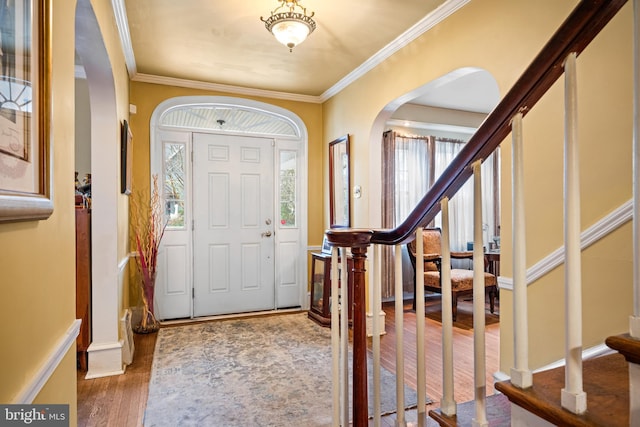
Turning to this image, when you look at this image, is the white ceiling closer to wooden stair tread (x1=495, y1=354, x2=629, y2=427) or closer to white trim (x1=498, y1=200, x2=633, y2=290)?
white trim (x1=498, y1=200, x2=633, y2=290)

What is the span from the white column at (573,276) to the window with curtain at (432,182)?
4420 millimetres

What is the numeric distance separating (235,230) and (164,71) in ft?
6.16

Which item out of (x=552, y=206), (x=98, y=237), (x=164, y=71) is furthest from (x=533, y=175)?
(x=164, y=71)

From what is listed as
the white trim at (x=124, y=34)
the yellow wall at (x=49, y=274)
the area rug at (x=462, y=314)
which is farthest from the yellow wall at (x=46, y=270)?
the area rug at (x=462, y=314)

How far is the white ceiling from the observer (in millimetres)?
2631

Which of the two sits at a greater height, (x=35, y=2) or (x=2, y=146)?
(x=35, y=2)

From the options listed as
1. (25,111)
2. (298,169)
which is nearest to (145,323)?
(298,169)

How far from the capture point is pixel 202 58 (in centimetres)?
351

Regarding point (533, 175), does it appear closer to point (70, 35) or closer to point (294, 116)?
point (70, 35)

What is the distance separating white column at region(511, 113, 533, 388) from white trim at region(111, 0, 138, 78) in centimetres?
264

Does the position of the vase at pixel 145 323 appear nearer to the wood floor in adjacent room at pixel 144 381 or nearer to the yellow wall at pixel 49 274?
the wood floor in adjacent room at pixel 144 381

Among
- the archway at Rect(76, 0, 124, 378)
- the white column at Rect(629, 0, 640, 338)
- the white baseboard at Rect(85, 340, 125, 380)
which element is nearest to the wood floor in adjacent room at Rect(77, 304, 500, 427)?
the white baseboard at Rect(85, 340, 125, 380)

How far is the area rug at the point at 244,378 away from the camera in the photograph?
2234 mm

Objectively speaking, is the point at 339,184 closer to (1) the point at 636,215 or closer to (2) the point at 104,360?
(2) the point at 104,360
